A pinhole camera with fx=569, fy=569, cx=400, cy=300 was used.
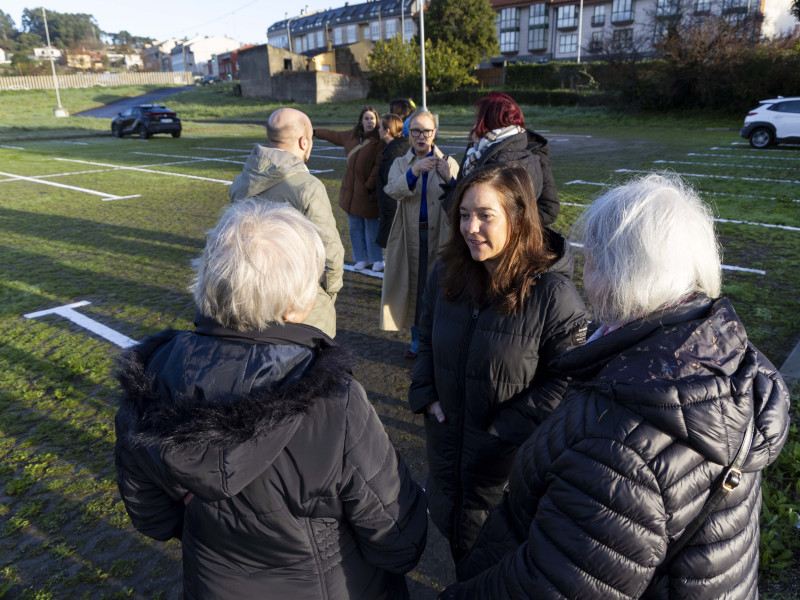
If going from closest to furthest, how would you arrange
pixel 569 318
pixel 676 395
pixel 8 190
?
pixel 676 395, pixel 569 318, pixel 8 190

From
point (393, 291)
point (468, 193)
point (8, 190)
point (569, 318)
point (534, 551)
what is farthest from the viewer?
point (8, 190)

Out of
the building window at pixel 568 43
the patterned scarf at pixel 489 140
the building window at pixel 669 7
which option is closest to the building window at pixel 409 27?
the building window at pixel 568 43

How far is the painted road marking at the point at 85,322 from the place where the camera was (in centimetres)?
510

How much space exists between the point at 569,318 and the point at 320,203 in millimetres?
1868

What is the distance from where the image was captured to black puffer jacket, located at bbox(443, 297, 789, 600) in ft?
3.84

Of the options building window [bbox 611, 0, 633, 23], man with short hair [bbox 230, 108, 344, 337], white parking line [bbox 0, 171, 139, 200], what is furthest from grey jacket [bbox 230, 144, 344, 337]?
building window [bbox 611, 0, 633, 23]

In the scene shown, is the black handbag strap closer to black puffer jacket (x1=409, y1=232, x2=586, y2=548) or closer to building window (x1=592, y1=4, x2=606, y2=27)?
black puffer jacket (x1=409, y1=232, x2=586, y2=548)

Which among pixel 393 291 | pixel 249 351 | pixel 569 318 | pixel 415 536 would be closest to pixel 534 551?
pixel 415 536

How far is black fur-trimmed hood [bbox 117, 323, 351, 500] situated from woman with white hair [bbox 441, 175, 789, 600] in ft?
1.91

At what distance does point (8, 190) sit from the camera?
12297 millimetres

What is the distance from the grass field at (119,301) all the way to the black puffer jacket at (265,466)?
0.75 meters

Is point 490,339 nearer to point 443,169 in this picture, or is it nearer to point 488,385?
point 488,385

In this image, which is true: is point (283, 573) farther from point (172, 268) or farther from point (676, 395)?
point (172, 268)

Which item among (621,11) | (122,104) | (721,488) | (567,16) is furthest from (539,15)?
(721,488)
